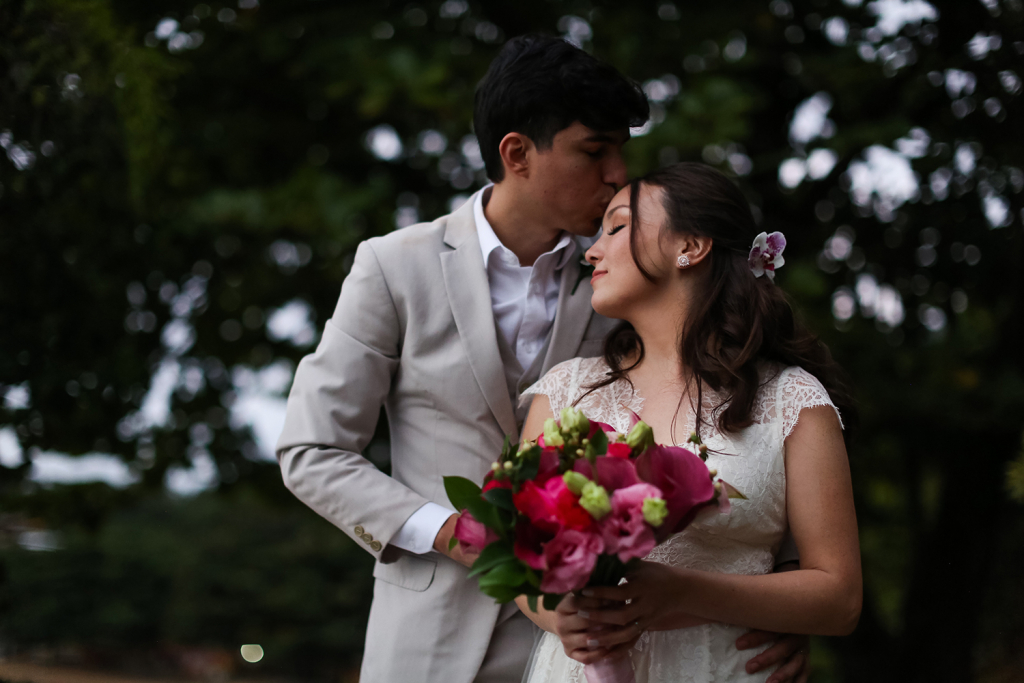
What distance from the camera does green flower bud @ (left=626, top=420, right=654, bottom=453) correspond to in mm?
1768

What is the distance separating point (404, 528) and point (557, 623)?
65 cm

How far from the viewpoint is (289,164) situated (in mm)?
5559

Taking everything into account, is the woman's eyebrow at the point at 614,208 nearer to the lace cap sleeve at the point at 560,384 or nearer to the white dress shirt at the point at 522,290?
the white dress shirt at the point at 522,290

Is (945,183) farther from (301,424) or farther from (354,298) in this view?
(301,424)

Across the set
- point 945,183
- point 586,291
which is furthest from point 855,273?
point 586,291

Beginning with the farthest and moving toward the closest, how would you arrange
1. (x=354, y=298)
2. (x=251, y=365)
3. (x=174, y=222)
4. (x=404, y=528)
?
(x=251, y=365) < (x=174, y=222) < (x=354, y=298) < (x=404, y=528)

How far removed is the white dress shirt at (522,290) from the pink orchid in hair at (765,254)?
63 centimetres

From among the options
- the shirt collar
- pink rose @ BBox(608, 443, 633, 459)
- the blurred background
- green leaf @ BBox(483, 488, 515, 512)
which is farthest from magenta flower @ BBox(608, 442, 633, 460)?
the blurred background

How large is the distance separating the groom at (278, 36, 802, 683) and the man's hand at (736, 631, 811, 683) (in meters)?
0.67

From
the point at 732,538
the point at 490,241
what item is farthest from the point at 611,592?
the point at 490,241

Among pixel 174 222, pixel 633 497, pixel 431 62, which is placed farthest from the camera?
pixel 174 222

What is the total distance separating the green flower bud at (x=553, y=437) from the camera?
5.84ft

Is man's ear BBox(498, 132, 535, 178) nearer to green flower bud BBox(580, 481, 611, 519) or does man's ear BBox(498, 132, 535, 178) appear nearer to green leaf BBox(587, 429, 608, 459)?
green leaf BBox(587, 429, 608, 459)

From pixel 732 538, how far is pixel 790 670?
365 millimetres
